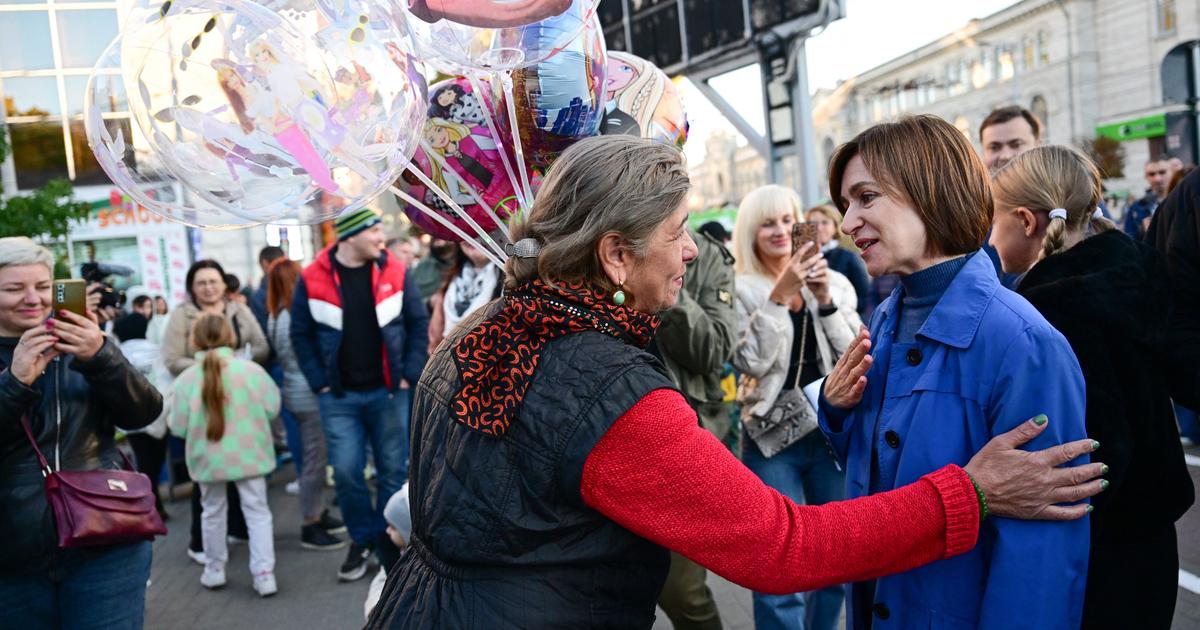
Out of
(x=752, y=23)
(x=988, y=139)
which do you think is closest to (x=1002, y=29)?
(x=752, y=23)

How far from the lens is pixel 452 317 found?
183 inches

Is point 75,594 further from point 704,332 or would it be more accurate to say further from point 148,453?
point 148,453

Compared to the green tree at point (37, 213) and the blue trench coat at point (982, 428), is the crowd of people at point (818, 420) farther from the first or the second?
the green tree at point (37, 213)

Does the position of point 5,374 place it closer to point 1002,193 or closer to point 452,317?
point 452,317

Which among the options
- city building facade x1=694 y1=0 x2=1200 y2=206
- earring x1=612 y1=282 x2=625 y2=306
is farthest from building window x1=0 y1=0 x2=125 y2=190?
city building facade x1=694 y1=0 x2=1200 y2=206

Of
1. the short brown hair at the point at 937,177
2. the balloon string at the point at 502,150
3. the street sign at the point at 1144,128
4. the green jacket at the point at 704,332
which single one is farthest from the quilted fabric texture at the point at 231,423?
the street sign at the point at 1144,128

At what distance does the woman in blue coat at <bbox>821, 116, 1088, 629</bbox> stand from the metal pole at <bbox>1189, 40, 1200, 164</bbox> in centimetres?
1004

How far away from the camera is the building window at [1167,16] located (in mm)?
39600

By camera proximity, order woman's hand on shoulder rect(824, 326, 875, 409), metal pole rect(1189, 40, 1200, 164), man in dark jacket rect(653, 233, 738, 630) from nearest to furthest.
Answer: woman's hand on shoulder rect(824, 326, 875, 409), man in dark jacket rect(653, 233, 738, 630), metal pole rect(1189, 40, 1200, 164)

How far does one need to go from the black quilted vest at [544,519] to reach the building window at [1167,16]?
47.8m

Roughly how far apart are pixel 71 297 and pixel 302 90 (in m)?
1.64

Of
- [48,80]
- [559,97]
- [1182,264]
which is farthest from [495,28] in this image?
[48,80]

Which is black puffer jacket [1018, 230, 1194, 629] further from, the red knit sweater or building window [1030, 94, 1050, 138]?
building window [1030, 94, 1050, 138]

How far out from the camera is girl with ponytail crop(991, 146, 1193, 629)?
197cm
